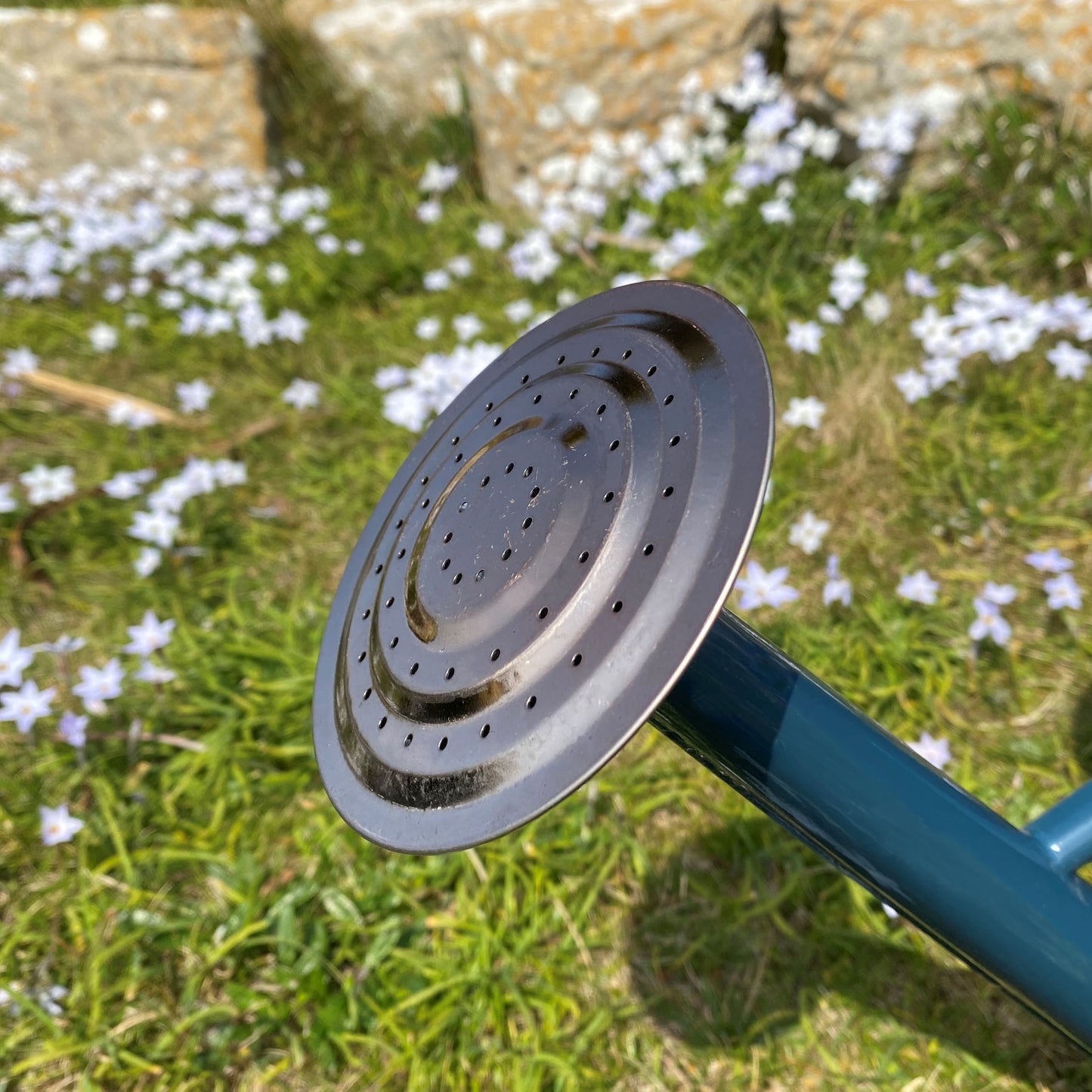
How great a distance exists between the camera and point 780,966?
1.61m

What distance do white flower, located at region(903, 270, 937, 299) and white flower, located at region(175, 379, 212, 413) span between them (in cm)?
211

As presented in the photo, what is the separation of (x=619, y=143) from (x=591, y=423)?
2.77 metres

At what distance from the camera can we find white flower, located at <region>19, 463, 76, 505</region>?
2.48 m

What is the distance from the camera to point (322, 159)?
410 cm

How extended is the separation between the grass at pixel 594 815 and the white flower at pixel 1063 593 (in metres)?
0.06

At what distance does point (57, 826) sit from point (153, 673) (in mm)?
355

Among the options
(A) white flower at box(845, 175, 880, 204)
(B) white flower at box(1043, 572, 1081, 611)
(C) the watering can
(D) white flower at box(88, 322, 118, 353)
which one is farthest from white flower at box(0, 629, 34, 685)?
(A) white flower at box(845, 175, 880, 204)

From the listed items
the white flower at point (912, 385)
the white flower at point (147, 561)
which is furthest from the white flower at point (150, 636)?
the white flower at point (912, 385)

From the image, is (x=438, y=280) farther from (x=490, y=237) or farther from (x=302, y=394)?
(x=302, y=394)

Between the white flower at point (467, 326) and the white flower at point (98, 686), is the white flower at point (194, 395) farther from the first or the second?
the white flower at point (98, 686)

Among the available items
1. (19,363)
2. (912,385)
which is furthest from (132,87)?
(912,385)

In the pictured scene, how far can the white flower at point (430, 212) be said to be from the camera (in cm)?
349

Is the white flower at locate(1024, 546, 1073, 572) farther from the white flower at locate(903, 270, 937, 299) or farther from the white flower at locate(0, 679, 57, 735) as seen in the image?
the white flower at locate(0, 679, 57, 735)

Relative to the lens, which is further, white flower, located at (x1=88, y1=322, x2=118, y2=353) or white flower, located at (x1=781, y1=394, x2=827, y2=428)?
white flower, located at (x1=88, y1=322, x2=118, y2=353)
